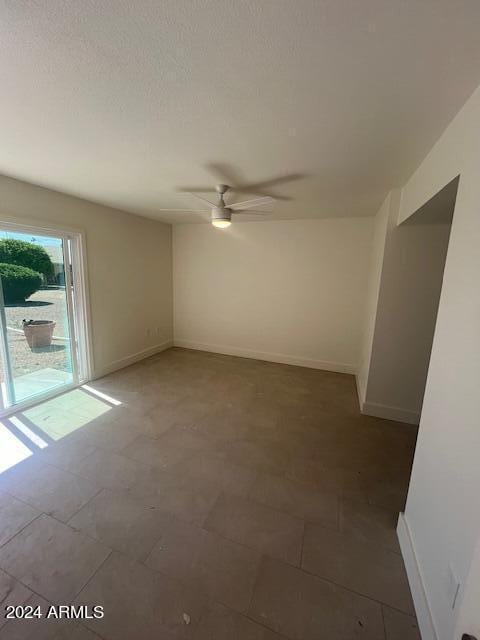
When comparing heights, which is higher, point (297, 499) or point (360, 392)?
point (360, 392)

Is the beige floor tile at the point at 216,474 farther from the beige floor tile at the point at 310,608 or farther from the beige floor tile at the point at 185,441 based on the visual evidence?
the beige floor tile at the point at 310,608

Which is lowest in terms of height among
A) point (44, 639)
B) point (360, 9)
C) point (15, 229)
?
point (44, 639)

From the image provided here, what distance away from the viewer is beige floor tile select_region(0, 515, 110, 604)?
1.34 metres

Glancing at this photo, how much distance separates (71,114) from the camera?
4.89 feet

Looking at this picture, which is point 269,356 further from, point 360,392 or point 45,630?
point 45,630

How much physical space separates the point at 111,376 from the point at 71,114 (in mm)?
3286

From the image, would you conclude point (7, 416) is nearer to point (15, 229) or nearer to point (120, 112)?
point (15, 229)

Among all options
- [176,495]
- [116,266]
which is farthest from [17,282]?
[176,495]

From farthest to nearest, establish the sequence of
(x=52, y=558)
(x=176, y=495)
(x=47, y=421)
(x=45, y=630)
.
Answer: (x=47, y=421), (x=176, y=495), (x=52, y=558), (x=45, y=630)

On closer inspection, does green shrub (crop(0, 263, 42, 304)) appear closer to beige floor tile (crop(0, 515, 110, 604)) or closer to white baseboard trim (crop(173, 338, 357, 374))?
beige floor tile (crop(0, 515, 110, 604))

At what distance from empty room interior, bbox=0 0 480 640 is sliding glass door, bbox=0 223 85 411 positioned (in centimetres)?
2

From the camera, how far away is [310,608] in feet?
4.22

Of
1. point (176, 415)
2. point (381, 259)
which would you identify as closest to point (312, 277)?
point (381, 259)

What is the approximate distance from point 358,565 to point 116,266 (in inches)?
164
